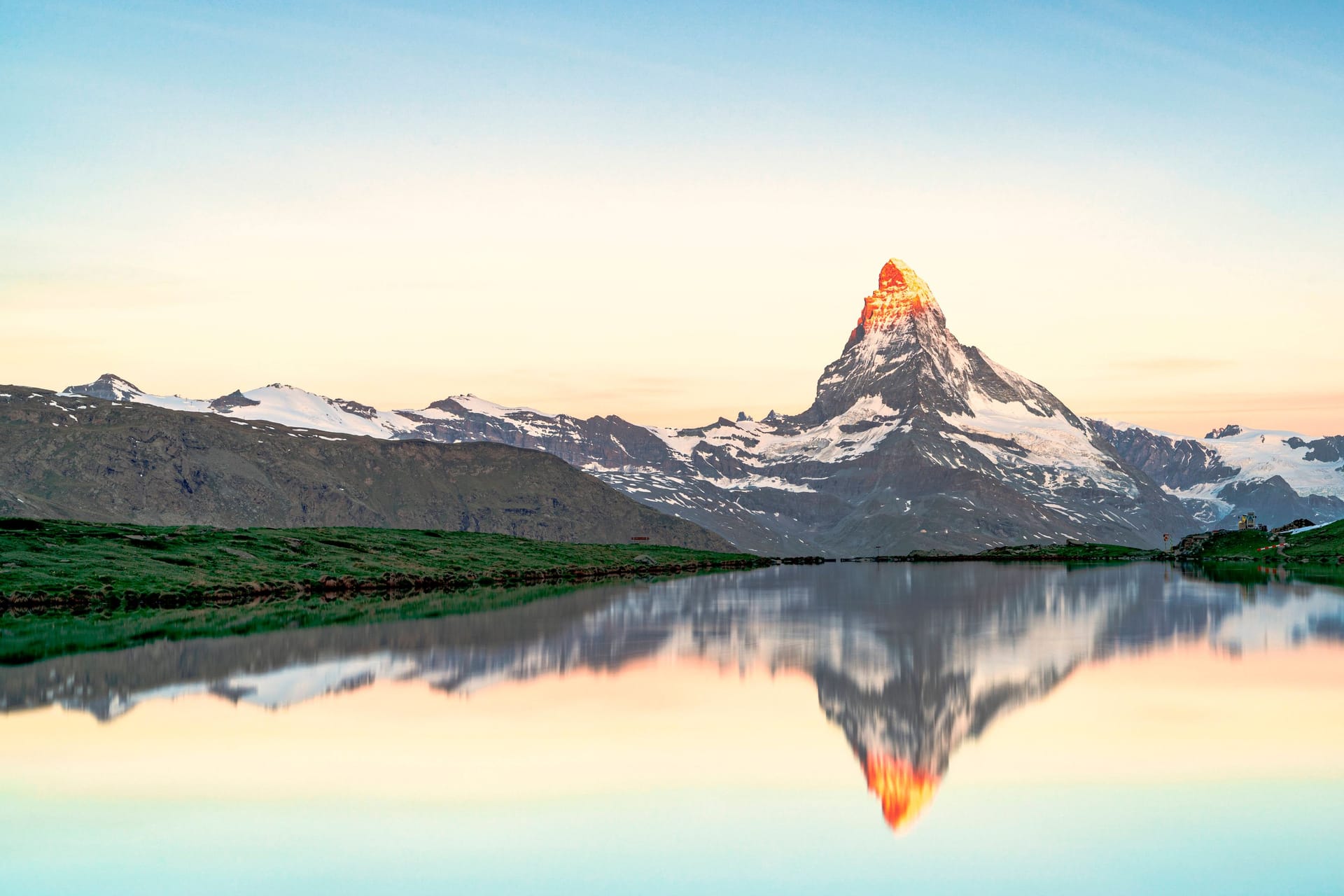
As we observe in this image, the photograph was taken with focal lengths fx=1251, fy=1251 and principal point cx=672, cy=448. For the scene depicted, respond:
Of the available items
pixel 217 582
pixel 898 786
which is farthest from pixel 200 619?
pixel 898 786

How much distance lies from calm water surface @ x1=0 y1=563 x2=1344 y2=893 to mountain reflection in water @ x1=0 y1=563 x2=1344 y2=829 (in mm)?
283

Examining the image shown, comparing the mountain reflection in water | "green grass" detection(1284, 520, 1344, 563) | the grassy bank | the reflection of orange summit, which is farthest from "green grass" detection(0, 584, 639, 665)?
"green grass" detection(1284, 520, 1344, 563)

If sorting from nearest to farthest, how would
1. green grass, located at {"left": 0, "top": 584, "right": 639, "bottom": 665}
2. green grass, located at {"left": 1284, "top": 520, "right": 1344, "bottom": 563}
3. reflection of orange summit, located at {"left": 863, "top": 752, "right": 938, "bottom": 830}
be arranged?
reflection of orange summit, located at {"left": 863, "top": 752, "right": 938, "bottom": 830} < green grass, located at {"left": 0, "top": 584, "right": 639, "bottom": 665} < green grass, located at {"left": 1284, "top": 520, "right": 1344, "bottom": 563}

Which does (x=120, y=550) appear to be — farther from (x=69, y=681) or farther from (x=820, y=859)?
(x=820, y=859)

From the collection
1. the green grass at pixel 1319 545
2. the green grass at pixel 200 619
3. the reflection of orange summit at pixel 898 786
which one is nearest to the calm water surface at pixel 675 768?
the reflection of orange summit at pixel 898 786

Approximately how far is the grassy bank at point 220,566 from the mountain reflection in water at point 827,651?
25096mm

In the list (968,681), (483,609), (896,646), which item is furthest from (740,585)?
(968,681)

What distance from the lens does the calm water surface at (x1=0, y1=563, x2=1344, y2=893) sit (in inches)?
801

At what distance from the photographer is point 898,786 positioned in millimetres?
26453

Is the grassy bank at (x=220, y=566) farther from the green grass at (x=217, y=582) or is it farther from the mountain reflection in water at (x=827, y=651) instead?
the mountain reflection in water at (x=827, y=651)

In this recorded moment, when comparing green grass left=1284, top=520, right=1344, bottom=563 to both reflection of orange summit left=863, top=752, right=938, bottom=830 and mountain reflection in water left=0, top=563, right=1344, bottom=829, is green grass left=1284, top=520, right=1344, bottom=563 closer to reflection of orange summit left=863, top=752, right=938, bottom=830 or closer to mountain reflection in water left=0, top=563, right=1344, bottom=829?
mountain reflection in water left=0, top=563, right=1344, bottom=829

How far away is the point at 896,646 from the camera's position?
57.3 meters

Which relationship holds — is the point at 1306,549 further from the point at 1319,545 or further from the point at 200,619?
the point at 200,619

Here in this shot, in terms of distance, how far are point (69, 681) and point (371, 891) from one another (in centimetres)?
2933
